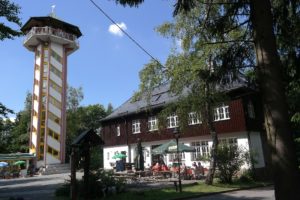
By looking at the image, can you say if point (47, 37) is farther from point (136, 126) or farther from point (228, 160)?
point (228, 160)

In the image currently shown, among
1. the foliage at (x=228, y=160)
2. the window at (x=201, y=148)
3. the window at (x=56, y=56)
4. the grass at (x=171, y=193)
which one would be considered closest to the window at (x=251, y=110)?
the window at (x=201, y=148)

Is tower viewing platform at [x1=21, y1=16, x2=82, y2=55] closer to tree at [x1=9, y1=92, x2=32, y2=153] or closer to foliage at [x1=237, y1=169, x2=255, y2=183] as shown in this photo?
tree at [x1=9, y1=92, x2=32, y2=153]

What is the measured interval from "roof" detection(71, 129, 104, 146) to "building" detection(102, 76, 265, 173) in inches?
307

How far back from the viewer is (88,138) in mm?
11375

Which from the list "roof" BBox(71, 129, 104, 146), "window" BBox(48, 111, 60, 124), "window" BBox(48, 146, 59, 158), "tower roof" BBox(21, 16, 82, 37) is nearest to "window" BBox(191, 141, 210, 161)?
"roof" BBox(71, 129, 104, 146)

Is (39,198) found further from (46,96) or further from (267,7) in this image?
(46,96)

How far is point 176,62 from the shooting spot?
17.9m

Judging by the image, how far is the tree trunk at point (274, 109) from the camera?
Result: 4.90m

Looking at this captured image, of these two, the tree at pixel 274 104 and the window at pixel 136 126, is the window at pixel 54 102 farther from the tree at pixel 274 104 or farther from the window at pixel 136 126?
the tree at pixel 274 104

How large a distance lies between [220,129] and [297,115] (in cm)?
1036

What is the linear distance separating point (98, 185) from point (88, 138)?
275 cm

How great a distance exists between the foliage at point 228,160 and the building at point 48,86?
2446cm

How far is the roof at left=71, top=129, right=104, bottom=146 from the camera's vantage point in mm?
11062

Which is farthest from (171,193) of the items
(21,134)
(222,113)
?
(21,134)
